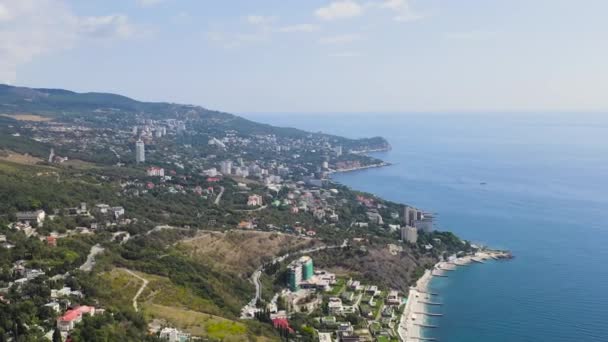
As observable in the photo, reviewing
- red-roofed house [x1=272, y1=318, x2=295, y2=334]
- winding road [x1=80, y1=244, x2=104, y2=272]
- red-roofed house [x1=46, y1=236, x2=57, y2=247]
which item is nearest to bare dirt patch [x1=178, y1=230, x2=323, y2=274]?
winding road [x1=80, y1=244, x2=104, y2=272]

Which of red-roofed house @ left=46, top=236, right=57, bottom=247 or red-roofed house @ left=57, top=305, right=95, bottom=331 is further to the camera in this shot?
red-roofed house @ left=46, top=236, right=57, bottom=247

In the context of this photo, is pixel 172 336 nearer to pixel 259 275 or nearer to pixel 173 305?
pixel 173 305

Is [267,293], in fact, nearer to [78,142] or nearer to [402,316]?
[402,316]

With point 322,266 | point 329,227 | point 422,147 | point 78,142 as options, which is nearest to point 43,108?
point 78,142

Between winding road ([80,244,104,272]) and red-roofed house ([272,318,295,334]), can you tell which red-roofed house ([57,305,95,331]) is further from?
red-roofed house ([272,318,295,334])

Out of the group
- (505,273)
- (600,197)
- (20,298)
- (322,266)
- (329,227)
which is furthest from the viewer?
(600,197)

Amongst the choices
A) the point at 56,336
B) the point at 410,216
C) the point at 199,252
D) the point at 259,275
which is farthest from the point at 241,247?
the point at 410,216
